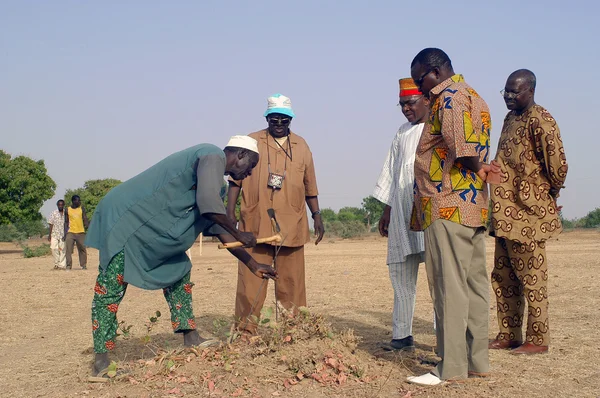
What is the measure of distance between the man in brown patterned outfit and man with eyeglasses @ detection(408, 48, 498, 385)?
39.7 inches

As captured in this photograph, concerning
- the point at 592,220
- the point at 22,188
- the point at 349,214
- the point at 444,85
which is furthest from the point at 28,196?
the point at 444,85

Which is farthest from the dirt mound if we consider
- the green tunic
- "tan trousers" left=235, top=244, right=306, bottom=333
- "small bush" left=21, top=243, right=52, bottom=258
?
"small bush" left=21, top=243, right=52, bottom=258

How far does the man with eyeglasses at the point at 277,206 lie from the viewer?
19.5 feet

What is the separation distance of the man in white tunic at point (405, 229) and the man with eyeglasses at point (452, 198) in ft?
3.29

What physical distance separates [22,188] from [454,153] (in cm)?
3167

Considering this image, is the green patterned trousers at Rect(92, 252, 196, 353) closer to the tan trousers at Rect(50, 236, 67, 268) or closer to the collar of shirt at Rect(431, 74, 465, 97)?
the collar of shirt at Rect(431, 74, 465, 97)

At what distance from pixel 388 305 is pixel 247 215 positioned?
10.8ft

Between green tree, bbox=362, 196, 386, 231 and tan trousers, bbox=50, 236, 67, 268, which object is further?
green tree, bbox=362, 196, 386, 231

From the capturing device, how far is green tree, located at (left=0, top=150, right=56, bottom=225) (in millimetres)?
31672

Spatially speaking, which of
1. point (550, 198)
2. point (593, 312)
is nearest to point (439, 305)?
point (550, 198)

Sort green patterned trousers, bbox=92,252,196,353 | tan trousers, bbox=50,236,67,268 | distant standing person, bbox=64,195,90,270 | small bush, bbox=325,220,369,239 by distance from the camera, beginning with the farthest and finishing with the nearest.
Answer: small bush, bbox=325,220,369,239, tan trousers, bbox=50,236,67,268, distant standing person, bbox=64,195,90,270, green patterned trousers, bbox=92,252,196,353

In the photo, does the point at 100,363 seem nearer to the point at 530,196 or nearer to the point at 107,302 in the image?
the point at 107,302

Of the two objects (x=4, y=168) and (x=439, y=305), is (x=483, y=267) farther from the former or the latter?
(x=4, y=168)

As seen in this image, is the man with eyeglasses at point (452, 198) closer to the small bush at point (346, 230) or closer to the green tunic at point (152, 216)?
the green tunic at point (152, 216)
